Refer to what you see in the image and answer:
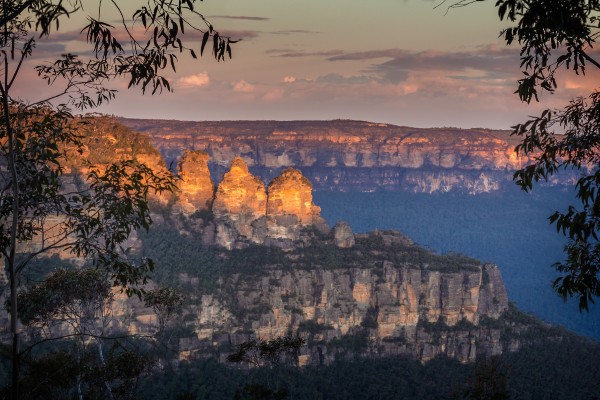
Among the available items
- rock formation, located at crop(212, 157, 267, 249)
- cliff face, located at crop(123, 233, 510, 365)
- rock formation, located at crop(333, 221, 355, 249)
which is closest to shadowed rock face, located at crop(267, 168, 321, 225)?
rock formation, located at crop(212, 157, 267, 249)

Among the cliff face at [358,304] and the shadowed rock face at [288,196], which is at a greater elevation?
the shadowed rock face at [288,196]

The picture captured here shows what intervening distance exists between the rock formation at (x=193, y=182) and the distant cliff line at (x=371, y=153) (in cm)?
4686

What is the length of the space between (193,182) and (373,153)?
68.0 m

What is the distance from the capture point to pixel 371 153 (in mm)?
136875

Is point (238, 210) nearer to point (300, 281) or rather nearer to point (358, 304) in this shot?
point (300, 281)

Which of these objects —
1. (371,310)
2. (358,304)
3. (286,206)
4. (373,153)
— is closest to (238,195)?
(286,206)

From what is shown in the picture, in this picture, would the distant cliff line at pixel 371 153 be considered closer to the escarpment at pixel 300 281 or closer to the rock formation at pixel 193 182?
the rock formation at pixel 193 182

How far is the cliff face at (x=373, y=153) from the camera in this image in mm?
126812

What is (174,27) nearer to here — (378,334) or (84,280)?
(84,280)

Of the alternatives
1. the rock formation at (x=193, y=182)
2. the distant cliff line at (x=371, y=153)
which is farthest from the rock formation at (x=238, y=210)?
the distant cliff line at (x=371, y=153)

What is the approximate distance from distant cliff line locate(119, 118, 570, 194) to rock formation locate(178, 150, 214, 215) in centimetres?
4686

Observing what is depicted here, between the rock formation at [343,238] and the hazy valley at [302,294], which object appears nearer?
the hazy valley at [302,294]

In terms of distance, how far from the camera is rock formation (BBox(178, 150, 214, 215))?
73375 millimetres

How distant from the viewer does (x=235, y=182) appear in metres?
73.3
